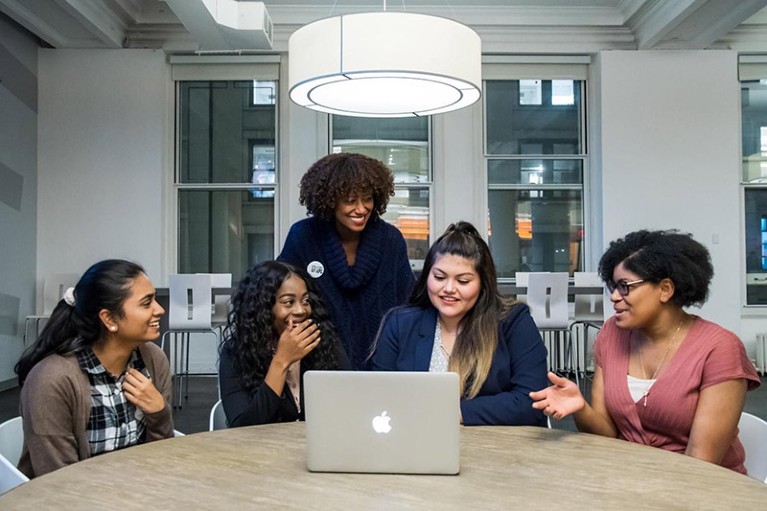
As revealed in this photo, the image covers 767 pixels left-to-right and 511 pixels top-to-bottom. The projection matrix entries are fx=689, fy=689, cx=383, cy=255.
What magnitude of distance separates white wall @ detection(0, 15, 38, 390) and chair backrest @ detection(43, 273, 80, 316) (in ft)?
0.57

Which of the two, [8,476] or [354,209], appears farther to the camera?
[354,209]

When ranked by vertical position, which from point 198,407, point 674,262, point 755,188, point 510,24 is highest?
point 510,24

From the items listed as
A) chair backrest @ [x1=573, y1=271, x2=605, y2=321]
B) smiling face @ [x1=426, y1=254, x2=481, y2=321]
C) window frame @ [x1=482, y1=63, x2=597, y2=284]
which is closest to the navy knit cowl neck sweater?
smiling face @ [x1=426, y1=254, x2=481, y2=321]

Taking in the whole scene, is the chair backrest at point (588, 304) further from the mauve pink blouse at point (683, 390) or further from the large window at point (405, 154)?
the mauve pink blouse at point (683, 390)

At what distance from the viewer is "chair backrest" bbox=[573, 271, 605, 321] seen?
5.92 m

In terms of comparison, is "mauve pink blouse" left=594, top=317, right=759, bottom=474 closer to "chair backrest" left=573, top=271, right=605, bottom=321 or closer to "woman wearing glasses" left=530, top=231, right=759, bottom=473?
"woman wearing glasses" left=530, top=231, right=759, bottom=473

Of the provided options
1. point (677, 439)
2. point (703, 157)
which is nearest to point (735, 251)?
point (703, 157)

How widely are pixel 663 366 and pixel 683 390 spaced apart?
0.29ft

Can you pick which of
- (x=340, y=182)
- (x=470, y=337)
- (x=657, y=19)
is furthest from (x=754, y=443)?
(x=657, y=19)

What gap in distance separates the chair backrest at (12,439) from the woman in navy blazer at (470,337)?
91cm

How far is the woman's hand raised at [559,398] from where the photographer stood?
1521mm

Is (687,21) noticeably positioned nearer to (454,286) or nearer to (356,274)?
(356,274)

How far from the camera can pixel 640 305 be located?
1.72 meters

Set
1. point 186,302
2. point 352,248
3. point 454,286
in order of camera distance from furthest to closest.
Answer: point 186,302 < point 352,248 < point 454,286
